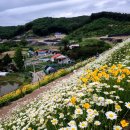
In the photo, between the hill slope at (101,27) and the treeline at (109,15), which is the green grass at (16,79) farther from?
the treeline at (109,15)

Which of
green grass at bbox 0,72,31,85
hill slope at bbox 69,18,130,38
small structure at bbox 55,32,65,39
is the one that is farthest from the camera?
small structure at bbox 55,32,65,39

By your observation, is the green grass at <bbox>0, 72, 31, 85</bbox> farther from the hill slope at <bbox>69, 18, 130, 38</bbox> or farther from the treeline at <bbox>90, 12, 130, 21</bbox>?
the treeline at <bbox>90, 12, 130, 21</bbox>

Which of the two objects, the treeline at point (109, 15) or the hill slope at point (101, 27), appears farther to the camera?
the treeline at point (109, 15)

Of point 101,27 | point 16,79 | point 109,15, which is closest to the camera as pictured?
point 16,79

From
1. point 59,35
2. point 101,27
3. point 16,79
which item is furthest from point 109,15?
point 16,79

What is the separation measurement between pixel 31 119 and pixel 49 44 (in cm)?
15790

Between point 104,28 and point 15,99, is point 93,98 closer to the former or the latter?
point 15,99

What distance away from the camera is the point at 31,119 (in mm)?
7320

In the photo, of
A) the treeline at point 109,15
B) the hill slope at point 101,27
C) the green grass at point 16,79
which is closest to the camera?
the green grass at point 16,79

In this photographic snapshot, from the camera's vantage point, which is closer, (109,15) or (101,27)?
(101,27)

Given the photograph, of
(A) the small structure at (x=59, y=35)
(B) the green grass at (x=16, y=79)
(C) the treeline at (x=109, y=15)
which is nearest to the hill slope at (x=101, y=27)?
(C) the treeline at (x=109, y=15)

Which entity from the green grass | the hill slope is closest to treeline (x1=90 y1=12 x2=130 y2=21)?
the hill slope

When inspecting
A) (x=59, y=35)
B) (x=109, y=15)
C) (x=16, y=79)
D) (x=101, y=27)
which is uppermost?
(x=109, y=15)

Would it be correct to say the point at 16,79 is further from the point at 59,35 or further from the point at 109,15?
the point at 59,35
